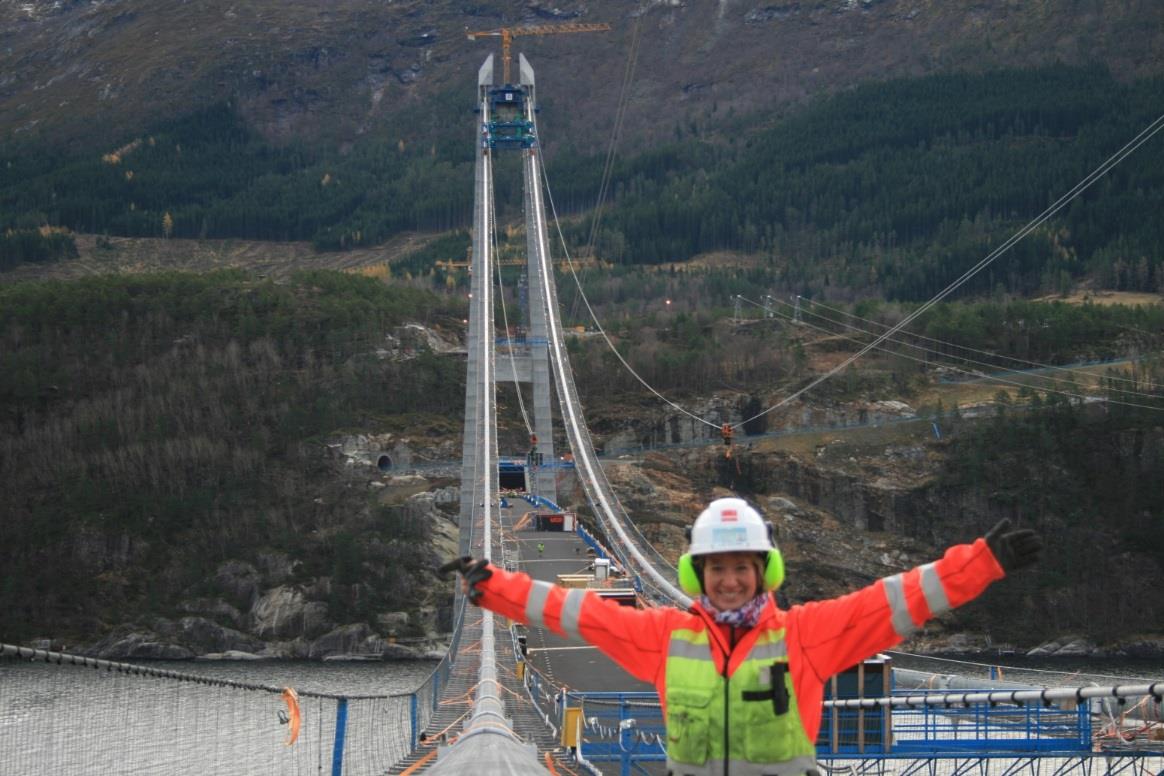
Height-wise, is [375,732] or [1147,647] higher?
Result: [375,732]

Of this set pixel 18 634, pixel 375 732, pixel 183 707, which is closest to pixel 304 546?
pixel 18 634

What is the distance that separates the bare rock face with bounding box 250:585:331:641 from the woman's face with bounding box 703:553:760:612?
96338 mm

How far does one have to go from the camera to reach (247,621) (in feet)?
339

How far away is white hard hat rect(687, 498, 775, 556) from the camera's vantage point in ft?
22.6

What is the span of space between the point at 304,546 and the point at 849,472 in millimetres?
36812

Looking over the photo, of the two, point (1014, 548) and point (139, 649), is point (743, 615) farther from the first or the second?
point (139, 649)

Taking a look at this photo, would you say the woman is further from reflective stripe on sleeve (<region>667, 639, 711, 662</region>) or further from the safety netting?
the safety netting

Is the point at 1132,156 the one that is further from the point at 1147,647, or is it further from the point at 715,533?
the point at 715,533

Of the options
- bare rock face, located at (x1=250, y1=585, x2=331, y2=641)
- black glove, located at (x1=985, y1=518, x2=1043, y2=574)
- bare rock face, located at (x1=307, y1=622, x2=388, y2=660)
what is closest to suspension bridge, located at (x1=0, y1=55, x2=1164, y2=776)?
black glove, located at (x1=985, y1=518, x2=1043, y2=574)

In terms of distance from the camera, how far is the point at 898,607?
6.85 m

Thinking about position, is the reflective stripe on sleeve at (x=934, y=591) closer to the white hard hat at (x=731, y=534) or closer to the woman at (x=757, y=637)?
the woman at (x=757, y=637)

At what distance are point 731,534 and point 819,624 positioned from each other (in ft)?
1.68

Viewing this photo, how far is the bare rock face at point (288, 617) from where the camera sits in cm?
10144

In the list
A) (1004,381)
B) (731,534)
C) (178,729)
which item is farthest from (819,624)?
(1004,381)
